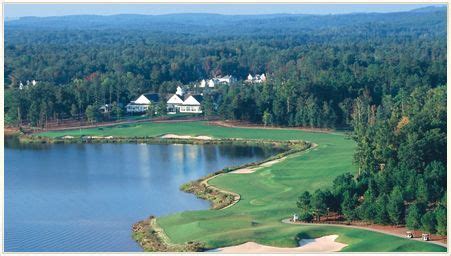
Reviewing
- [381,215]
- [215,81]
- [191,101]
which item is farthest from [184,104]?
[381,215]

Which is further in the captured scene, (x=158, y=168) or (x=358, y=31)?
(x=358, y=31)

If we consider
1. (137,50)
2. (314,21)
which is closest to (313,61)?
(137,50)

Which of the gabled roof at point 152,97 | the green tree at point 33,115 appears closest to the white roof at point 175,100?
the gabled roof at point 152,97

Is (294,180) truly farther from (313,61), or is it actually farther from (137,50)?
(137,50)

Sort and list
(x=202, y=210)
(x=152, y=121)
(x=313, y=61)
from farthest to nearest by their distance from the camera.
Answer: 1. (x=313, y=61)
2. (x=152, y=121)
3. (x=202, y=210)

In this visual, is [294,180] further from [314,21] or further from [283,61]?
[314,21]

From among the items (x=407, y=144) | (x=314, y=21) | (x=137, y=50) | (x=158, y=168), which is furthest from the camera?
(x=314, y=21)

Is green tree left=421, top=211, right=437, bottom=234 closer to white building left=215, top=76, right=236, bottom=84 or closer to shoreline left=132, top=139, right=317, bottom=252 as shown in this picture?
shoreline left=132, top=139, right=317, bottom=252
